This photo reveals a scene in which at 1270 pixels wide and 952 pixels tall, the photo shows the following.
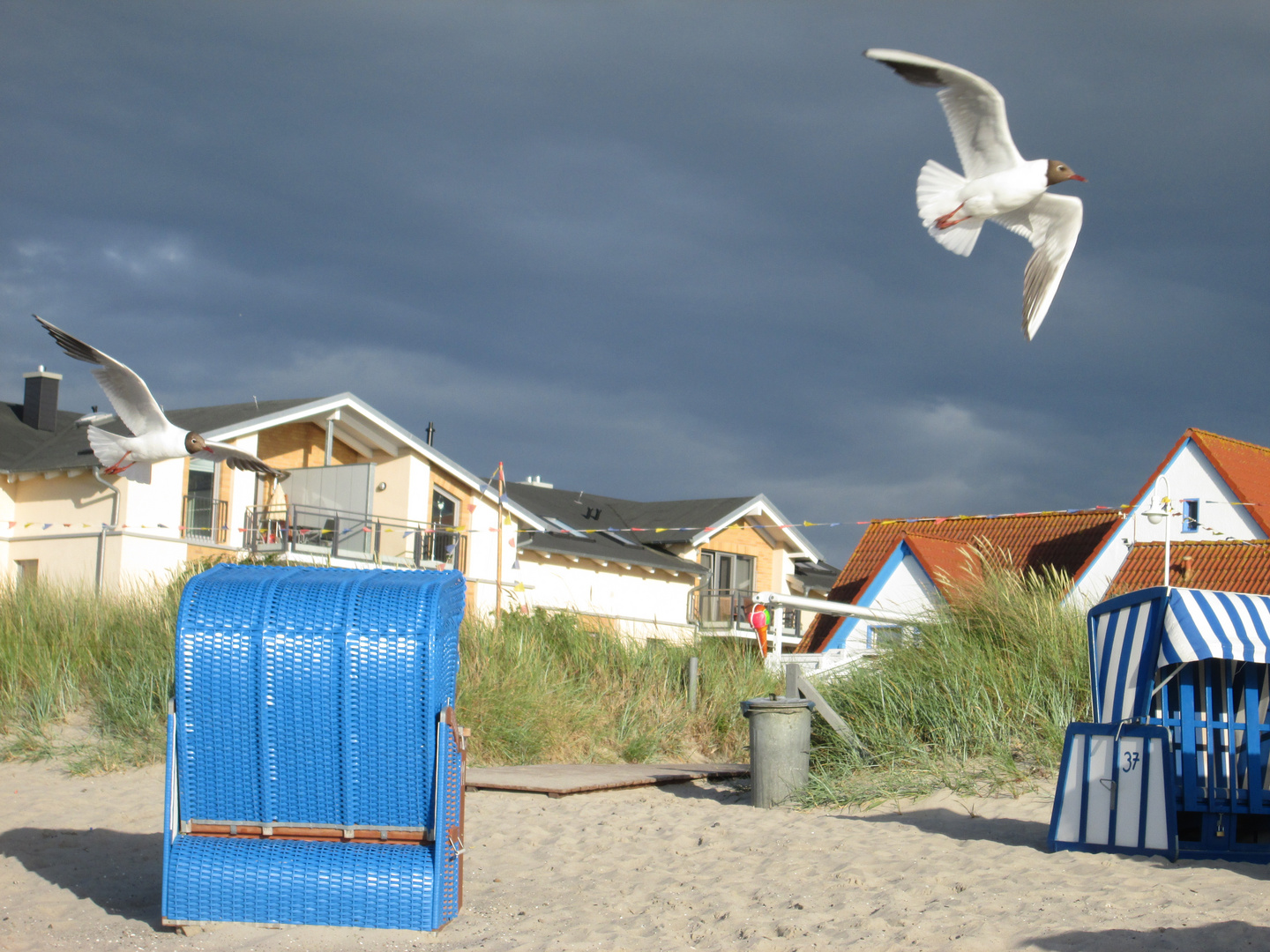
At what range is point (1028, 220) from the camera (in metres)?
8.61

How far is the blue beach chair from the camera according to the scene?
6.00 metres

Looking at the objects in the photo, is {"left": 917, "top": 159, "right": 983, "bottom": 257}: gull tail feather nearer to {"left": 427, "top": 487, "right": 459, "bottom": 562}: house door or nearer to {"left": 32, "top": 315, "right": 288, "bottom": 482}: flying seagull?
{"left": 32, "top": 315, "right": 288, "bottom": 482}: flying seagull

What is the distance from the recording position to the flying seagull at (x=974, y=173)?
7.22m

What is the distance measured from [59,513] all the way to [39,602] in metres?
11.2

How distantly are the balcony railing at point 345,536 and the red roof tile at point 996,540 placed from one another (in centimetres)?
818

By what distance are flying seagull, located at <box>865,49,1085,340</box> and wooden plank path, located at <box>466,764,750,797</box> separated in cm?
564

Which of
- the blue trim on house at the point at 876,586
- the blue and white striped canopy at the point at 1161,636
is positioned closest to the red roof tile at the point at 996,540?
the blue trim on house at the point at 876,586

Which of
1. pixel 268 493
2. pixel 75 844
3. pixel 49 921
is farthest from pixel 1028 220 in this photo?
pixel 268 493

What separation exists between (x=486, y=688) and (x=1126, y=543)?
1375 cm

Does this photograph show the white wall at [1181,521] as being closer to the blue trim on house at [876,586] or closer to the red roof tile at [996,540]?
the red roof tile at [996,540]

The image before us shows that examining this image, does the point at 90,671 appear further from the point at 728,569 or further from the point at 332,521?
the point at 728,569

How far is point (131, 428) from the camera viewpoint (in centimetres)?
1534

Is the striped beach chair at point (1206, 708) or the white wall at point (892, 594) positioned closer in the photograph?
the striped beach chair at point (1206, 708)

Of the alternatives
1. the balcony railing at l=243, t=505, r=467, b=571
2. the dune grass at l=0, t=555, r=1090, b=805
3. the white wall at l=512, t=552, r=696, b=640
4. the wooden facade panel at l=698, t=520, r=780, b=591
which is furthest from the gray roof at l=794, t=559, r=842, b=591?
the dune grass at l=0, t=555, r=1090, b=805
